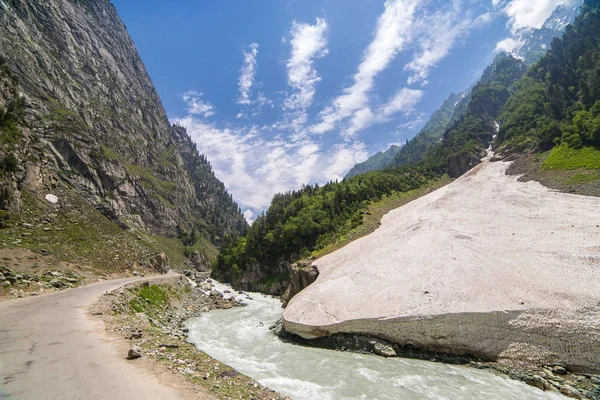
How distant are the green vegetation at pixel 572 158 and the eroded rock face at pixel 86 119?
98345mm

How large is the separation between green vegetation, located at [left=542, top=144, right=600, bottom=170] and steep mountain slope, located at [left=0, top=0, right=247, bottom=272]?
3873 inches

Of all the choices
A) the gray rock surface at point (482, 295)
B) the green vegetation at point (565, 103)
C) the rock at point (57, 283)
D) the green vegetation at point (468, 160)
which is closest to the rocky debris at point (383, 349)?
the gray rock surface at point (482, 295)

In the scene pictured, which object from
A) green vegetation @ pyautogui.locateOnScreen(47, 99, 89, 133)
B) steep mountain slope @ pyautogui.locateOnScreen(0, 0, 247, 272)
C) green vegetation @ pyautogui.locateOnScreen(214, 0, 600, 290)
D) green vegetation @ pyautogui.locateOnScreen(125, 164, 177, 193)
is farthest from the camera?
green vegetation @ pyautogui.locateOnScreen(125, 164, 177, 193)

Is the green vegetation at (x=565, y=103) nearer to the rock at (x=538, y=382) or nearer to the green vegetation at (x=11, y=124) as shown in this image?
the rock at (x=538, y=382)

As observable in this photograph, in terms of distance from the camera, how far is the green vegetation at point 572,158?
180 feet

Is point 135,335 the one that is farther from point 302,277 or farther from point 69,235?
point 69,235

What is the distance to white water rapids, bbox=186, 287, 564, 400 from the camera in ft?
40.4

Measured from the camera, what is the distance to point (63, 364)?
31.6 ft

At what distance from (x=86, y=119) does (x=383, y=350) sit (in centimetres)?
14921

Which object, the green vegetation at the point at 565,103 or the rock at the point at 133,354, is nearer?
the rock at the point at 133,354

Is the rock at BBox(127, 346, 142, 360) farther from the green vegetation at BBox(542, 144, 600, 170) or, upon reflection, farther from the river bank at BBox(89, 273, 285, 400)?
the green vegetation at BBox(542, 144, 600, 170)

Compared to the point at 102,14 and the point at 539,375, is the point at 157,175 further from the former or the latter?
the point at 539,375

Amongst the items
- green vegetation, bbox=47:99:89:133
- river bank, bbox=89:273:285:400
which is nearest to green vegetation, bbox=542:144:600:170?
river bank, bbox=89:273:285:400

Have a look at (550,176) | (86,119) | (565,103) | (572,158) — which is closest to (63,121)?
(86,119)
